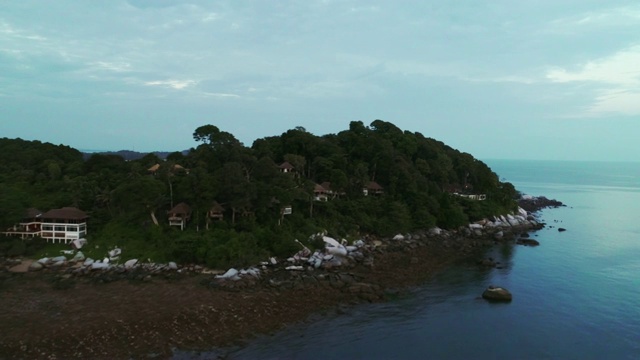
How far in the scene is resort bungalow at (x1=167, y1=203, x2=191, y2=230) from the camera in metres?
29.7

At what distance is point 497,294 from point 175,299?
59.6ft

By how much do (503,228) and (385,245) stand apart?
18.4 meters

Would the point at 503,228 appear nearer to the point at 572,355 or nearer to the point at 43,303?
the point at 572,355

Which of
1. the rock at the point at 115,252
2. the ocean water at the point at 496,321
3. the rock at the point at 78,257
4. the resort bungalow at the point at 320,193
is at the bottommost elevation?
the ocean water at the point at 496,321

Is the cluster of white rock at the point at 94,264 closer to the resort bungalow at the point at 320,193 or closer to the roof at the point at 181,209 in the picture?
the roof at the point at 181,209

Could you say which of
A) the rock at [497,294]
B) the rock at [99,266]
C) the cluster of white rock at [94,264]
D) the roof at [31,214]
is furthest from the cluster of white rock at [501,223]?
the roof at [31,214]

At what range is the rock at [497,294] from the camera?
2320 cm

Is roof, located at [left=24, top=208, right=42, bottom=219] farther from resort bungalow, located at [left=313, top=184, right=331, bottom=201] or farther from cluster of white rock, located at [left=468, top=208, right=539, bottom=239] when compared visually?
cluster of white rock, located at [left=468, top=208, right=539, bottom=239]

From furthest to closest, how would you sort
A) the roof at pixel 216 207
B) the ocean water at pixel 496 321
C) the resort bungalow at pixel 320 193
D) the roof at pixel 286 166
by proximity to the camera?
the roof at pixel 286 166
the resort bungalow at pixel 320 193
the roof at pixel 216 207
the ocean water at pixel 496 321

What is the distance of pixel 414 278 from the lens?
26.6m

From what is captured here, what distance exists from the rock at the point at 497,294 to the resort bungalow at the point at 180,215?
21.3 metres

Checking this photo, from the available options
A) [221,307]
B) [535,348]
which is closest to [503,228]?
[535,348]

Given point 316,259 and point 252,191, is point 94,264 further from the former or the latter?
point 316,259

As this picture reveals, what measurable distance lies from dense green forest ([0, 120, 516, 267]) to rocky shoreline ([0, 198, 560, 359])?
2.60 metres
